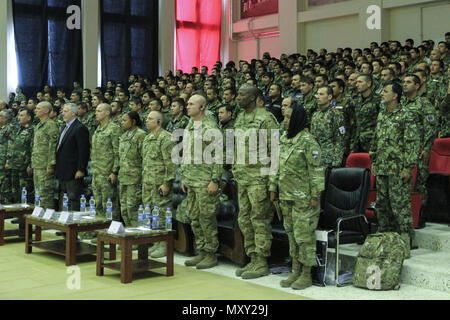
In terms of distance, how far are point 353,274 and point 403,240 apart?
490 mm

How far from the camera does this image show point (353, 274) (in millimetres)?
4996

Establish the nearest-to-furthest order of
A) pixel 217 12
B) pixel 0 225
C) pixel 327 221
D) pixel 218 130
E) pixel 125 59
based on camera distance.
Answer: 1. pixel 327 221
2. pixel 218 130
3. pixel 0 225
4. pixel 125 59
5. pixel 217 12

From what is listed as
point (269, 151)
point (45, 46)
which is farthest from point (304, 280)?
point (45, 46)

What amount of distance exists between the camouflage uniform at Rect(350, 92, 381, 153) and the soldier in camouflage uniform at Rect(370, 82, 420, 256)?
1.43m

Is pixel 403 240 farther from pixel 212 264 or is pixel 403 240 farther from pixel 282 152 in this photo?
pixel 212 264

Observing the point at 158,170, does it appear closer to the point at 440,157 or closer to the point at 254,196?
the point at 254,196

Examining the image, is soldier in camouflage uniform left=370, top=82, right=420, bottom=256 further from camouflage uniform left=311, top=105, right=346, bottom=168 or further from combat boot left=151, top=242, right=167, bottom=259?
combat boot left=151, top=242, right=167, bottom=259

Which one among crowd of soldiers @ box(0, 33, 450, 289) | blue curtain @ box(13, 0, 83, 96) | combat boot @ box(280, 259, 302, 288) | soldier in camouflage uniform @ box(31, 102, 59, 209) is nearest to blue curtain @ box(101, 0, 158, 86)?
blue curtain @ box(13, 0, 83, 96)

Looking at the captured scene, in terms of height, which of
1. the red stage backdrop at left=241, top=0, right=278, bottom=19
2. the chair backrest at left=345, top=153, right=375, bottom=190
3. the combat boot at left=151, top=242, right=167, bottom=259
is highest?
the red stage backdrop at left=241, top=0, right=278, bottom=19

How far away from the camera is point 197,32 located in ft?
58.9

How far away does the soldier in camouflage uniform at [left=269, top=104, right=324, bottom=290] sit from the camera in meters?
4.91

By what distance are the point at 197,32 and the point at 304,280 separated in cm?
1391
